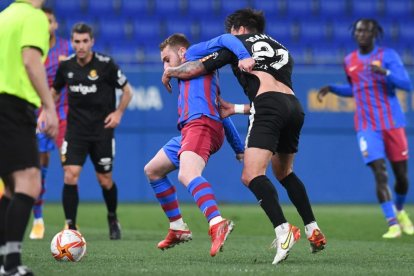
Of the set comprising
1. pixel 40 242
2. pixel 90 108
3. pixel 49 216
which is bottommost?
pixel 49 216

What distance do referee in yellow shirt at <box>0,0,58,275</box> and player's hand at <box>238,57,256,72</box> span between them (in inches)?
65.5

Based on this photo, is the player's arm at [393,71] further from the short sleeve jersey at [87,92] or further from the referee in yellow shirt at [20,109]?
the referee in yellow shirt at [20,109]

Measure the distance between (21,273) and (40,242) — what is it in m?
→ 4.00

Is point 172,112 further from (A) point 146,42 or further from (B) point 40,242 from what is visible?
(B) point 40,242

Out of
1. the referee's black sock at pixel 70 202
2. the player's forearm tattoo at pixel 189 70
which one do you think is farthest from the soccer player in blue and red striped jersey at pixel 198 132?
the referee's black sock at pixel 70 202

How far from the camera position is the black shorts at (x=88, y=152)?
9.42 metres

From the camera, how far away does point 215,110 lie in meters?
7.06

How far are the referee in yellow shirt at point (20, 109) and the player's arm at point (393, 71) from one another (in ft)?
Result: 18.8

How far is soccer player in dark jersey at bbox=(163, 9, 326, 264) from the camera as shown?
21.1ft

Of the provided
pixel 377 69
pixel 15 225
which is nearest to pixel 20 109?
pixel 15 225

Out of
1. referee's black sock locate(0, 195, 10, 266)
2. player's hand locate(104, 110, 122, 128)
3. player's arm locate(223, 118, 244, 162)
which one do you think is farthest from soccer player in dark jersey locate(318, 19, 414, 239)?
referee's black sock locate(0, 195, 10, 266)

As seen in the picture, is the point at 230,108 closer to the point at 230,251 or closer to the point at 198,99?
the point at 198,99

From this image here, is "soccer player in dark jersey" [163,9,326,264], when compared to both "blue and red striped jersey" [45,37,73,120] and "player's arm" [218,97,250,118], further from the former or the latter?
"blue and red striped jersey" [45,37,73,120]

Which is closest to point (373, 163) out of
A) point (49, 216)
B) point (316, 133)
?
point (49, 216)
